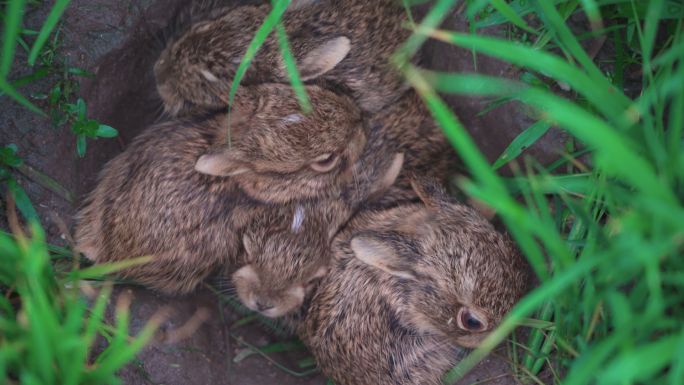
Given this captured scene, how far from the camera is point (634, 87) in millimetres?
2957

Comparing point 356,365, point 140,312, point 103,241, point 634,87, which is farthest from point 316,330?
point 634,87

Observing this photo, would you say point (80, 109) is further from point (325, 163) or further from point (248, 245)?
point (325, 163)

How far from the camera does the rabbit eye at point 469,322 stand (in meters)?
2.96

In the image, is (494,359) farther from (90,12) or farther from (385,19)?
(90,12)

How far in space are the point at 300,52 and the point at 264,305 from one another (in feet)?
5.85

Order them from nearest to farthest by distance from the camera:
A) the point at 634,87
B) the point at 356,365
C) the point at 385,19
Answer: the point at 634,87, the point at 356,365, the point at 385,19

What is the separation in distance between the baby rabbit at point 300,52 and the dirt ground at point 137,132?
1.05 ft

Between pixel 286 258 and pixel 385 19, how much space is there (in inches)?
75.7

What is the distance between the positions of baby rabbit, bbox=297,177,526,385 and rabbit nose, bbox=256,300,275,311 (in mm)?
305

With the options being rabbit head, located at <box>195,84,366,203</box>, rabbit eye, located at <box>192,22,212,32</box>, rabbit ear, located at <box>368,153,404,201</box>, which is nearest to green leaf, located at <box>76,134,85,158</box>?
rabbit head, located at <box>195,84,366,203</box>

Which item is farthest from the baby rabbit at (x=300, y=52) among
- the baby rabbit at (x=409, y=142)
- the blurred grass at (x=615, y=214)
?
the blurred grass at (x=615, y=214)

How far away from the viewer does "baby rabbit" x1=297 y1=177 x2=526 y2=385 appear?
3000mm

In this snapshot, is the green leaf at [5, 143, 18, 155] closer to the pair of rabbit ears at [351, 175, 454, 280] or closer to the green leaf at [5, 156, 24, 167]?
the green leaf at [5, 156, 24, 167]

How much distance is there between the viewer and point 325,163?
3.31 m
